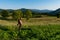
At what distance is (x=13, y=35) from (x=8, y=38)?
155 centimetres

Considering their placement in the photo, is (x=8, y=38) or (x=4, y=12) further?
(x=4, y=12)

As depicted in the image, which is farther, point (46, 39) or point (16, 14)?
point (16, 14)

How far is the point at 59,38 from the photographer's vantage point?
16.4 metres

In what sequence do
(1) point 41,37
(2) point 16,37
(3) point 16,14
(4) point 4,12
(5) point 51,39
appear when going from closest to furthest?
(5) point 51,39 < (1) point 41,37 < (2) point 16,37 < (3) point 16,14 < (4) point 4,12

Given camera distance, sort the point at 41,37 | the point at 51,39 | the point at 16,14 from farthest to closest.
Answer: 1. the point at 16,14
2. the point at 41,37
3. the point at 51,39

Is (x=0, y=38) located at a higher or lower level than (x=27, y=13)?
higher

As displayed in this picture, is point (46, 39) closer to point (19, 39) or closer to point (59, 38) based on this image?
point (59, 38)

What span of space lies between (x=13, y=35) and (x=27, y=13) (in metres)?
72.2

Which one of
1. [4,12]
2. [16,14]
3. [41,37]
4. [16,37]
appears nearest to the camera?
[41,37]

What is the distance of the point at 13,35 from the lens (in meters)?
19.2

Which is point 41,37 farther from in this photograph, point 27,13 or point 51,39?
point 27,13

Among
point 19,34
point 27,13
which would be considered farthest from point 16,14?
point 19,34

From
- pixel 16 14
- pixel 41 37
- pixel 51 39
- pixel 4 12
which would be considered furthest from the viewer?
pixel 4 12

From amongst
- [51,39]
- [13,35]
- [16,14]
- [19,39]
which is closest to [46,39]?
[51,39]
